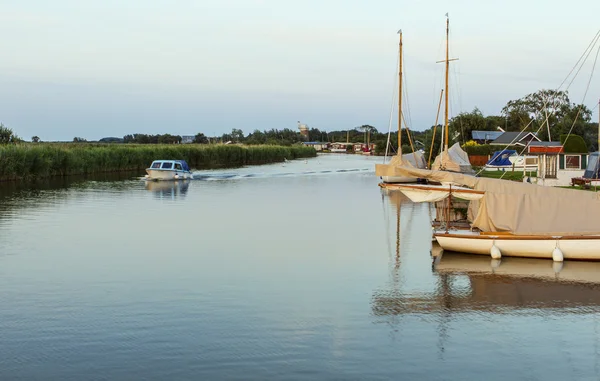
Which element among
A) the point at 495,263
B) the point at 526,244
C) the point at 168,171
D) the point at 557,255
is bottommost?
the point at 495,263

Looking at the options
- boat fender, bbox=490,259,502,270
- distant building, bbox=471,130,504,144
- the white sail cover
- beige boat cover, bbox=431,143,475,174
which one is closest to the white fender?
boat fender, bbox=490,259,502,270

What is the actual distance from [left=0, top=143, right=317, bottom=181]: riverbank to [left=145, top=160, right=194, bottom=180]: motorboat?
27.1ft

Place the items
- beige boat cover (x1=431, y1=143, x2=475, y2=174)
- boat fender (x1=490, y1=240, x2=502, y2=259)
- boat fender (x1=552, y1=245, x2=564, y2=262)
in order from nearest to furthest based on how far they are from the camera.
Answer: boat fender (x1=552, y1=245, x2=564, y2=262)
boat fender (x1=490, y1=240, x2=502, y2=259)
beige boat cover (x1=431, y1=143, x2=475, y2=174)

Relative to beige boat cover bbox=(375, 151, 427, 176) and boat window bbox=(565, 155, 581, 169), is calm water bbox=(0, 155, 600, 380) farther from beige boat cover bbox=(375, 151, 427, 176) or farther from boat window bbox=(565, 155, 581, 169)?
boat window bbox=(565, 155, 581, 169)

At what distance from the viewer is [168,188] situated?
175 ft

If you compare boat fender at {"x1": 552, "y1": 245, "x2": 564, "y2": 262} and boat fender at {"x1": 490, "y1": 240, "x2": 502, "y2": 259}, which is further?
boat fender at {"x1": 490, "y1": 240, "x2": 502, "y2": 259}

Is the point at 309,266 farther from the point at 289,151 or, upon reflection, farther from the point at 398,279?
the point at 289,151

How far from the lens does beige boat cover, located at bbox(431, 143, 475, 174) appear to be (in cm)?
5103

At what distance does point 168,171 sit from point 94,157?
42.7 ft

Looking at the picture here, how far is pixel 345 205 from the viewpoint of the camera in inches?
1591

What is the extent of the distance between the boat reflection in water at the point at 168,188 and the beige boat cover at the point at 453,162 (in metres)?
17.8

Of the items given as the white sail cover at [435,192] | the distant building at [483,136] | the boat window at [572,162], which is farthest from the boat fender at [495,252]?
the distant building at [483,136]

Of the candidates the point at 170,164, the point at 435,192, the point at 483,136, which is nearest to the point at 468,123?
the point at 483,136

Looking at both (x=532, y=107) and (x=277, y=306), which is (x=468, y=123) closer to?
(x=532, y=107)
